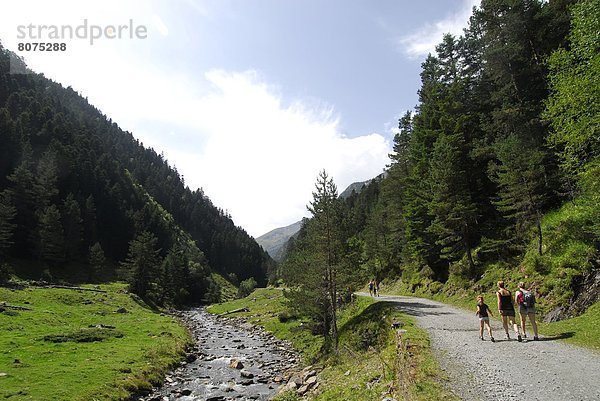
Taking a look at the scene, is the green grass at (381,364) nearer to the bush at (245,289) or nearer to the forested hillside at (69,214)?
the forested hillside at (69,214)

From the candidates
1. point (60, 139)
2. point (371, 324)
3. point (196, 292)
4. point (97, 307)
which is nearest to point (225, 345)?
point (371, 324)

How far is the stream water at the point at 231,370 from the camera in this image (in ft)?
93.0

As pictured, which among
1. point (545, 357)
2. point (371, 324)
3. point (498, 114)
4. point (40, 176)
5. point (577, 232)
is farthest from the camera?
point (40, 176)

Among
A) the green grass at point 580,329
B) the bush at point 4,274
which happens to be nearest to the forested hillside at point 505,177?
the green grass at point 580,329

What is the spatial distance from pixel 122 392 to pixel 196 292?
121275 mm

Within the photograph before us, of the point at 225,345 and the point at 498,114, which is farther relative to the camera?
the point at 225,345

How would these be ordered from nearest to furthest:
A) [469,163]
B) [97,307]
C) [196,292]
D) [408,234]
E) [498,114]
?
[498,114] < [469,163] < [408,234] < [97,307] < [196,292]

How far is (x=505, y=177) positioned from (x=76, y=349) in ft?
155

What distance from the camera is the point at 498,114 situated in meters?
37.9

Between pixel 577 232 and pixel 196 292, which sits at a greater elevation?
pixel 577 232

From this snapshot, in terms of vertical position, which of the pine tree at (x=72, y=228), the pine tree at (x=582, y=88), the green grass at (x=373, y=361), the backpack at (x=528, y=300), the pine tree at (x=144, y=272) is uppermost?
the pine tree at (x=72, y=228)

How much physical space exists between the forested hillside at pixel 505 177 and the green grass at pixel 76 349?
18098 millimetres

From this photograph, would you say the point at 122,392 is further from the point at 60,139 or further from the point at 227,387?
the point at 60,139

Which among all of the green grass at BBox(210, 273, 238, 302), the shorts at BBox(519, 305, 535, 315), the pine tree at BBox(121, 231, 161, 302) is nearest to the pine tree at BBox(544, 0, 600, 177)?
the shorts at BBox(519, 305, 535, 315)
